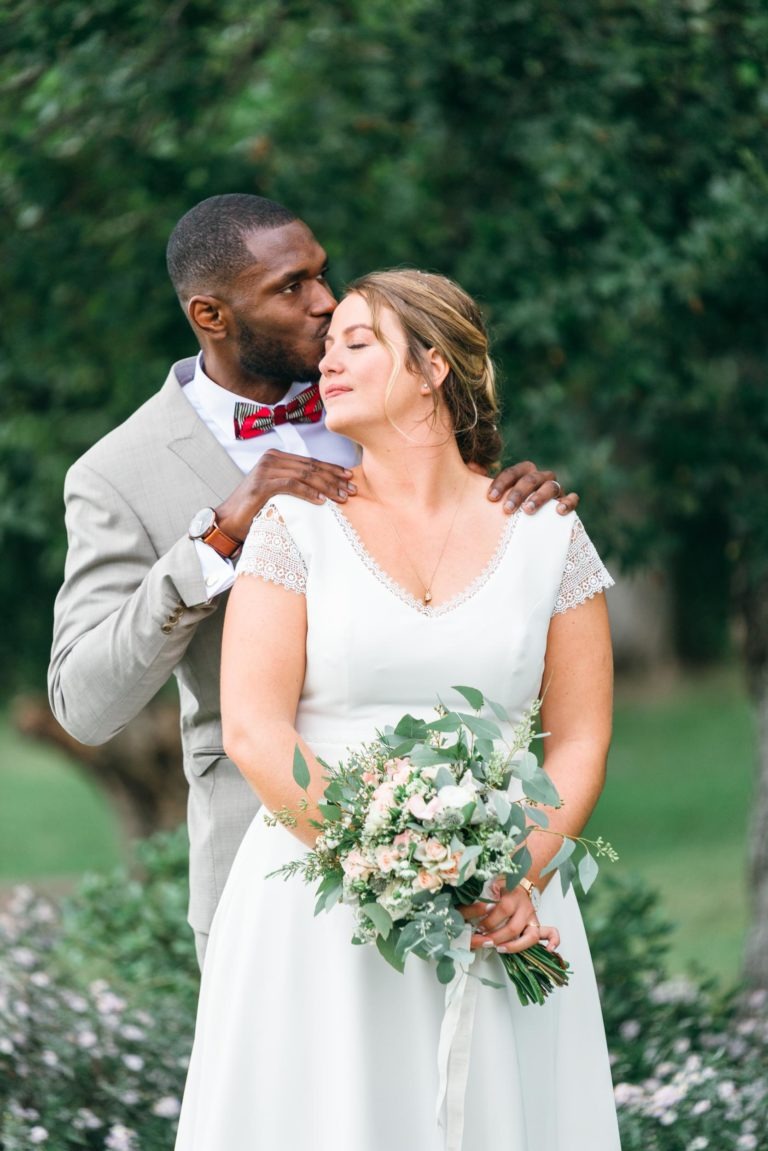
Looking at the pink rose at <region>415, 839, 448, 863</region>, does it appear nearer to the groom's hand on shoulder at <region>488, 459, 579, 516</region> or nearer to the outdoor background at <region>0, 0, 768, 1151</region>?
the groom's hand on shoulder at <region>488, 459, 579, 516</region>

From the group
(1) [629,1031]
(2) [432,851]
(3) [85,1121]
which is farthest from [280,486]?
(1) [629,1031]

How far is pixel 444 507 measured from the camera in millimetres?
3008

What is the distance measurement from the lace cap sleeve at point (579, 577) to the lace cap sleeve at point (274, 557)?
503 millimetres

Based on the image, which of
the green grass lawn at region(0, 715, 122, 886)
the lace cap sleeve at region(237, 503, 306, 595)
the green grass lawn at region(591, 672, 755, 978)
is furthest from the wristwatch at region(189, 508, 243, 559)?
the green grass lawn at region(0, 715, 122, 886)

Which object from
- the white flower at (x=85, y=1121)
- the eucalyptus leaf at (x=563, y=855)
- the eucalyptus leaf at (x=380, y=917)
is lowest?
the white flower at (x=85, y=1121)

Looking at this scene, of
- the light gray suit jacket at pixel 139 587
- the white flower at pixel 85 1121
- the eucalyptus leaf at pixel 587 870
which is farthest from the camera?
the white flower at pixel 85 1121

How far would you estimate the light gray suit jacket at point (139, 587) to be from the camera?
3172mm

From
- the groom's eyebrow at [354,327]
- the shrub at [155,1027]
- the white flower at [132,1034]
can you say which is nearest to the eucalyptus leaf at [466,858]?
the groom's eyebrow at [354,327]

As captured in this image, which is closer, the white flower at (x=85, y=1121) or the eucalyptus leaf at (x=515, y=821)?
the eucalyptus leaf at (x=515, y=821)

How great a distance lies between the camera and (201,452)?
3307mm

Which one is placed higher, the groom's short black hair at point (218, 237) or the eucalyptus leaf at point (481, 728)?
the groom's short black hair at point (218, 237)

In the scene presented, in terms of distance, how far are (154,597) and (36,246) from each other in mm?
2826

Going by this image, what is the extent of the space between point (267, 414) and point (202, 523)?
1.47 ft

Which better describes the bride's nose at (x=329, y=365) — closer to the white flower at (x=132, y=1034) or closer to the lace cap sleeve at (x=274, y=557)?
the lace cap sleeve at (x=274, y=557)
